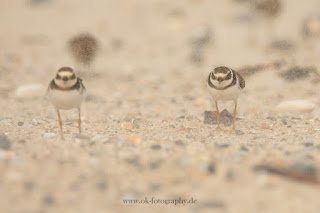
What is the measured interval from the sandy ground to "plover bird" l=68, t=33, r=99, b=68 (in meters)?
0.57

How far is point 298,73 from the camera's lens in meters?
8.41

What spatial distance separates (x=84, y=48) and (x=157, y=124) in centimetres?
356

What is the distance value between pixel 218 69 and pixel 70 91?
73.5 inches

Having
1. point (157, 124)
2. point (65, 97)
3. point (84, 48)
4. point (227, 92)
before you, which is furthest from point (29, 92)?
point (227, 92)

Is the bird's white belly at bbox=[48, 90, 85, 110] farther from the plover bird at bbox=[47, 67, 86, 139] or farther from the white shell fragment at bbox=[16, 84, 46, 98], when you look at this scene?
the white shell fragment at bbox=[16, 84, 46, 98]

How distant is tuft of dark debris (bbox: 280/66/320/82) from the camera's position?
8.37 meters

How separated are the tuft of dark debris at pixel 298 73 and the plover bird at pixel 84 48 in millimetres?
3923

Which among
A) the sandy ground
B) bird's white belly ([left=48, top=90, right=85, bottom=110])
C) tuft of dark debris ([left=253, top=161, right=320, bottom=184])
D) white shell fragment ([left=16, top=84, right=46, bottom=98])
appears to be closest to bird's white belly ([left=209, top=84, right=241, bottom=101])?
the sandy ground

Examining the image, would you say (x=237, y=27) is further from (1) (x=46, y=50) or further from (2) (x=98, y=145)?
(2) (x=98, y=145)

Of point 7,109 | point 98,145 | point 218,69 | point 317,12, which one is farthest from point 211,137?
point 317,12

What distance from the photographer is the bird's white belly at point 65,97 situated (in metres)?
4.83

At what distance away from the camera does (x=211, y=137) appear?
5.54 m

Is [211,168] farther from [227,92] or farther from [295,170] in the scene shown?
[227,92]

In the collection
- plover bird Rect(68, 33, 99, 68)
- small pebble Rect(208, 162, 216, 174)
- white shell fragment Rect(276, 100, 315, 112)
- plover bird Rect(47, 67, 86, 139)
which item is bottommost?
small pebble Rect(208, 162, 216, 174)
